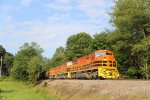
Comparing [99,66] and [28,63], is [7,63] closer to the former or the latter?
[28,63]

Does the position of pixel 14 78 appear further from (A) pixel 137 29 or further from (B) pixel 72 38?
(A) pixel 137 29

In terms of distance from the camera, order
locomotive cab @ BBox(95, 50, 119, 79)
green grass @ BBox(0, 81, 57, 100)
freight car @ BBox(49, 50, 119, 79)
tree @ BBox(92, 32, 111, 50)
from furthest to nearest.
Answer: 1. tree @ BBox(92, 32, 111, 50)
2. freight car @ BBox(49, 50, 119, 79)
3. locomotive cab @ BBox(95, 50, 119, 79)
4. green grass @ BBox(0, 81, 57, 100)

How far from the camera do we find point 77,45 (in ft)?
324

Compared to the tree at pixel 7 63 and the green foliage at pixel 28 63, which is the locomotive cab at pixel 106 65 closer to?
the green foliage at pixel 28 63

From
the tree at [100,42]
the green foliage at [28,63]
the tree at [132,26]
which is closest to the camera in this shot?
the tree at [132,26]

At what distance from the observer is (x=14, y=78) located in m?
85.3

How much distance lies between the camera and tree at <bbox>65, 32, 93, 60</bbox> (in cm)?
9475

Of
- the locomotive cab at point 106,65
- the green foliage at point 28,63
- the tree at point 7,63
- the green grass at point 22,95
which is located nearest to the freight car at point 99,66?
the locomotive cab at point 106,65

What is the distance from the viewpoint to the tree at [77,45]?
94.8 metres

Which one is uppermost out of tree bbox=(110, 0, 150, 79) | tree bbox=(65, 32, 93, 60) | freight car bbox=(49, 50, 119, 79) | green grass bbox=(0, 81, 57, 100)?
tree bbox=(65, 32, 93, 60)

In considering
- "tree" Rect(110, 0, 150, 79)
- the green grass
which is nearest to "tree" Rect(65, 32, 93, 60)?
"tree" Rect(110, 0, 150, 79)

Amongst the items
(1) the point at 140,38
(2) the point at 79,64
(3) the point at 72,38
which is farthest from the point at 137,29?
(3) the point at 72,38

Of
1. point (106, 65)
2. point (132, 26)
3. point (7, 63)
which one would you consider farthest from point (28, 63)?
point (7, 63)

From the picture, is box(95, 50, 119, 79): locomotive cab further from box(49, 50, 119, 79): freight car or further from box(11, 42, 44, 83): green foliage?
box(11, 42, 44, 83): green foliage
